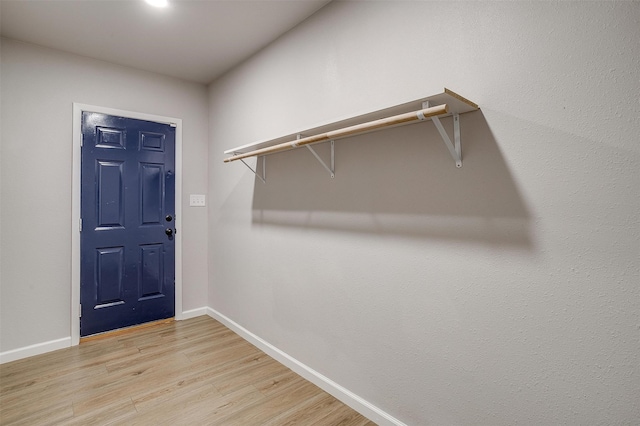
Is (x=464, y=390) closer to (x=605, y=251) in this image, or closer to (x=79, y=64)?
(x=605, y=251)

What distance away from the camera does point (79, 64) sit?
283 centimetres

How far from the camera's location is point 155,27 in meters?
2.39

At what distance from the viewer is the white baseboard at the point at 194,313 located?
11.1ft

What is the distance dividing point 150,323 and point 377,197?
2.73 meters

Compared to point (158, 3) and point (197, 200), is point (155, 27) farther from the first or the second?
point (197, 200)

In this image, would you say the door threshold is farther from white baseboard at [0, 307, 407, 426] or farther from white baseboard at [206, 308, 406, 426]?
white baseboard at [206, 308, 406, 426]

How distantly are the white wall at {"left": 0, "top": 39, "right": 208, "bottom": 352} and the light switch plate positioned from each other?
A: 3.40 feet

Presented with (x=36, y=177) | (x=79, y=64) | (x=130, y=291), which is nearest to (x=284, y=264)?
(x=130, y=291)

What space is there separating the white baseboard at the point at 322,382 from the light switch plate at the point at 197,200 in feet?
4.26

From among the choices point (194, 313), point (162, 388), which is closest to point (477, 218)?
point (162, 388)

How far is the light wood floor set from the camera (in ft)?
5.99

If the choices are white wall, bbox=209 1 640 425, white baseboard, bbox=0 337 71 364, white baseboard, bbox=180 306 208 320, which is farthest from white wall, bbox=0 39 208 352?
white wall, bbox=209 1 640 425

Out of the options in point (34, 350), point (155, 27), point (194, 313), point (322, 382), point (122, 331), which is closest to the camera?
point (322, 382)

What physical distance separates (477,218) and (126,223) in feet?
9.88
